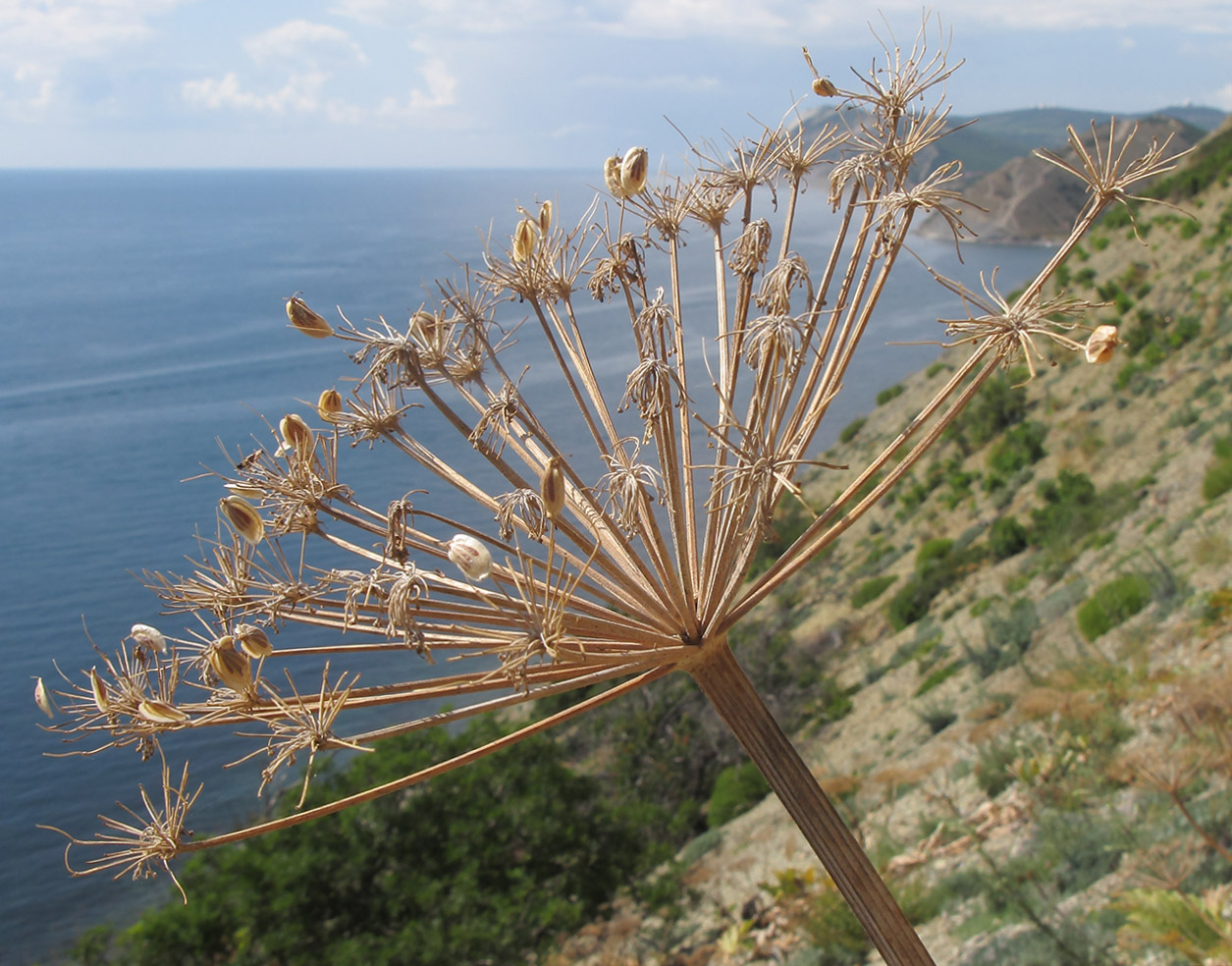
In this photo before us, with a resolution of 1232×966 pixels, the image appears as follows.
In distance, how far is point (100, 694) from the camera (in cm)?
296

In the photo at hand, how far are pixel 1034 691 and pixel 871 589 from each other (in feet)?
85.8

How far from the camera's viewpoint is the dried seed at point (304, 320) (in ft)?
11.5

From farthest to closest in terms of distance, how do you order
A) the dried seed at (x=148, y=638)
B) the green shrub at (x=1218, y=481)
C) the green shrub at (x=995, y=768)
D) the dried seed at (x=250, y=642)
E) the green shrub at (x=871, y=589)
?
the green shrub at (x=871, y=589) → the green shrub at (x=1218, y=481) → the green shrub at (x=995, y=768) → the dried seed at (x=148, y=638) → the dried seed at (x=250, y=642)

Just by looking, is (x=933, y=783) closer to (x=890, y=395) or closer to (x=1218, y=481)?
(x=1218, y=481)

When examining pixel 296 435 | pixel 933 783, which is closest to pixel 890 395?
pixel 933 783

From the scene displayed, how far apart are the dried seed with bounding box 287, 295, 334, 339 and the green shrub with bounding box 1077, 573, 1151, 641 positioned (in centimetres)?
1852

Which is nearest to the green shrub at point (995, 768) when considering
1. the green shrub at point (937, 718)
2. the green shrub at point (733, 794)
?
the green shrub at point (937, 718)

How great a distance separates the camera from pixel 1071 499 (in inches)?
1265

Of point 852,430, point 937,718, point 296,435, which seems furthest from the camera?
point 852,430

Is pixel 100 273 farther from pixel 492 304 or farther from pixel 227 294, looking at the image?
pixel 492 304

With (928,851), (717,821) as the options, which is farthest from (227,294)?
(928,851)

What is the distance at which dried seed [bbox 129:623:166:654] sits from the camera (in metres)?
3.11

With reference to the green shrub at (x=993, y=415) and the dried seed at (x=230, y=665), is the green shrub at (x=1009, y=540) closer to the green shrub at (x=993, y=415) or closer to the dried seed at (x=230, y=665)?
the green shrub at (x=993, y=415)

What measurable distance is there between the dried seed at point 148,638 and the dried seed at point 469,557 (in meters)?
1.24
